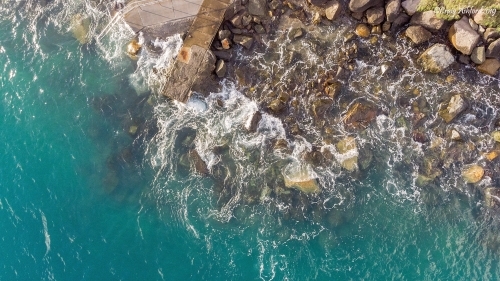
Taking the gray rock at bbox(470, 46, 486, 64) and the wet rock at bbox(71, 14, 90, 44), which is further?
the wet rock at bbox(71, 14, 90, 44)

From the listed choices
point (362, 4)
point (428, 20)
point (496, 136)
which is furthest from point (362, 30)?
point (496, 136)

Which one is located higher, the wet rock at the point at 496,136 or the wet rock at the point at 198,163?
the wet rock at the point at 496,136

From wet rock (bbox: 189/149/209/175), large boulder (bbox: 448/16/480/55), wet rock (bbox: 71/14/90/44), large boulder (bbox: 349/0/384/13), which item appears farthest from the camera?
wet rock (bbox: 71/14/90/44)

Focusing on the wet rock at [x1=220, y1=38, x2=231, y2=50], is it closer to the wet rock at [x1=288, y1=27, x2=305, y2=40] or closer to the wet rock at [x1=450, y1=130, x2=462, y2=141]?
the wet rock at [x1=288, y1=27, x2=305, y2=40]

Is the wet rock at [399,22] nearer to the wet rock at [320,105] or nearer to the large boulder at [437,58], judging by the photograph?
the large boulder at [437,58]

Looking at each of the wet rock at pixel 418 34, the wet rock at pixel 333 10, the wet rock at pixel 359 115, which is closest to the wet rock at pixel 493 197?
the wet rock at pixel 359 115

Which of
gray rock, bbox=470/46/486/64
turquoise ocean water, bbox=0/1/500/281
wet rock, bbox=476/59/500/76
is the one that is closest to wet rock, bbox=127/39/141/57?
turquoise ocean water, bbox=0/1/500/281
